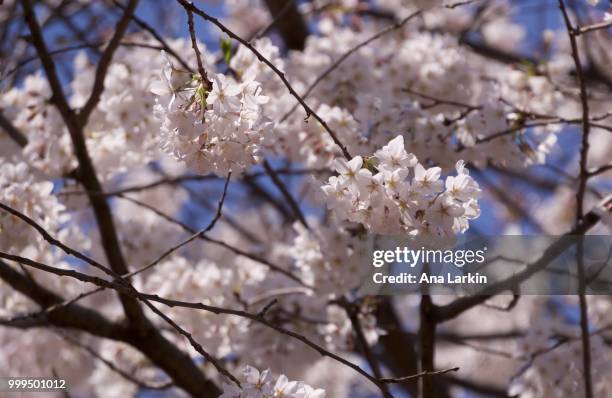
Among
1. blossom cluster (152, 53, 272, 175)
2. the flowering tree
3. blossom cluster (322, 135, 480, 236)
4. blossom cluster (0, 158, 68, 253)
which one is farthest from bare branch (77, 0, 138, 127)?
blossom cluster (322, 135, 480, 236)

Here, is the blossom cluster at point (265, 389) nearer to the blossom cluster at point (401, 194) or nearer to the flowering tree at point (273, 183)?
the flowering tree at point (273, 183)

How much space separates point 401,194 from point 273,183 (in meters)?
1.81

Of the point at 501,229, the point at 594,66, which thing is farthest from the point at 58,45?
the point at 501,229

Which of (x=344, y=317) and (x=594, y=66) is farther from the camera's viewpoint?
(x=594, y=66)

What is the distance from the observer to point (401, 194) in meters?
1.88

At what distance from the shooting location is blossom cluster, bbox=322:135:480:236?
1.88 metres

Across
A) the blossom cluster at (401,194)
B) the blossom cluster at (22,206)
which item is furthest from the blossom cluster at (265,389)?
the blossom cluster at (22,206)

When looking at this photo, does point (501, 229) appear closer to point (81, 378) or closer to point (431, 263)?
point (81, 378)

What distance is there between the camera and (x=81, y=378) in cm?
443

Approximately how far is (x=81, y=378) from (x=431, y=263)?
278 centimetres

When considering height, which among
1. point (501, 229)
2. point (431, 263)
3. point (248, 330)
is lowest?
point (431, 263)

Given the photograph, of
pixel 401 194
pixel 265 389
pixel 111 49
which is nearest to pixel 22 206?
pixel 111 49

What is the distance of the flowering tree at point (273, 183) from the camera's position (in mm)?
1908

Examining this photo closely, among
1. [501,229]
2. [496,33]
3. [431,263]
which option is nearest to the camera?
[431,263]
